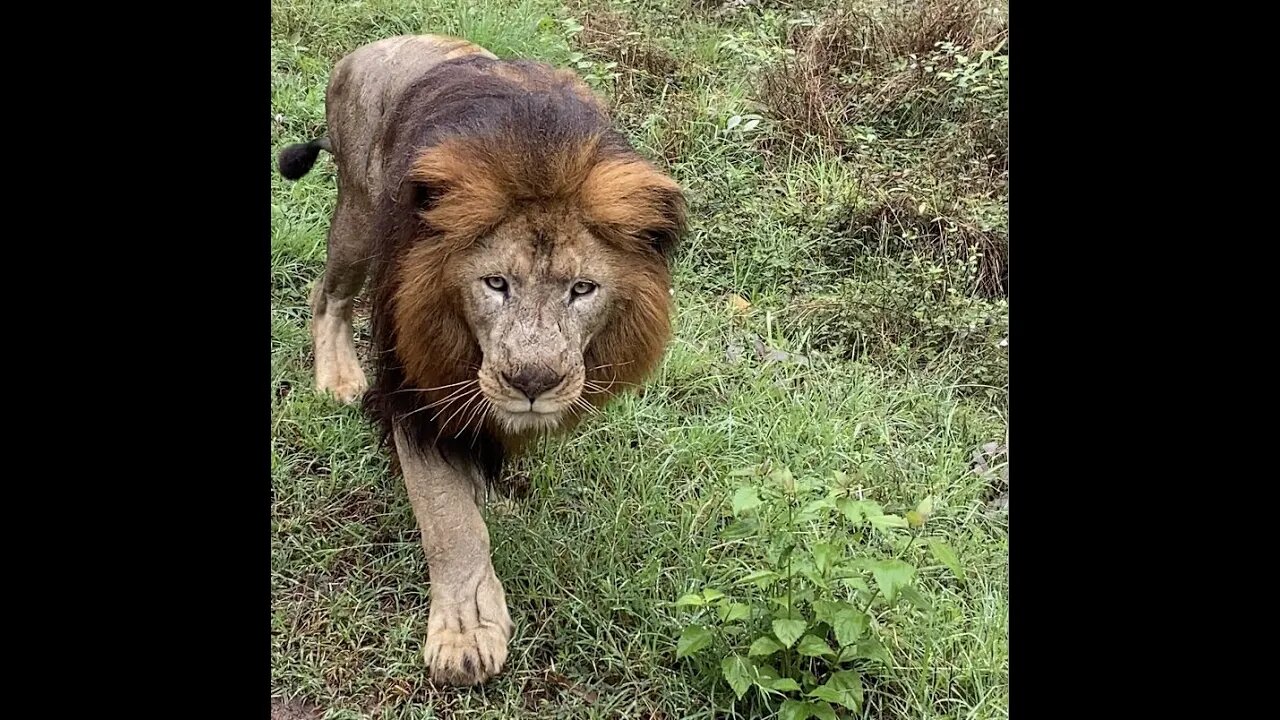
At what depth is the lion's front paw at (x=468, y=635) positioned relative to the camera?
3.05m

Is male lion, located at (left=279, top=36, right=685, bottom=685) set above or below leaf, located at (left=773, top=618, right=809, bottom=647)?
above

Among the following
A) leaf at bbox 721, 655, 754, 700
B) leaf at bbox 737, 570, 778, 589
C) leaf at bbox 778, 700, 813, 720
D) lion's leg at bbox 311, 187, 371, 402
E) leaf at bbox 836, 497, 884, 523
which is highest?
leaf at bbox 836, 497, 884, 523

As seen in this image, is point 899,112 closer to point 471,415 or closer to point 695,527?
point 695,527

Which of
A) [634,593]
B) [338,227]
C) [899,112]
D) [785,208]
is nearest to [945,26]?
[899,112]

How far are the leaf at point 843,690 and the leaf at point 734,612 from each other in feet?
0.81

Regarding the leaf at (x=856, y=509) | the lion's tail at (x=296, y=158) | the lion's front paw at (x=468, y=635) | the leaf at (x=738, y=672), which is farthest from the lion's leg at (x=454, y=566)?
the lion's tail at (x=296, y=158)

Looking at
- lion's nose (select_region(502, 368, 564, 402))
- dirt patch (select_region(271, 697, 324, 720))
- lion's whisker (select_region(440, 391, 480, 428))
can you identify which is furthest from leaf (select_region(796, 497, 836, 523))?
dirt patch (select_region(271, 697, 324, 720))

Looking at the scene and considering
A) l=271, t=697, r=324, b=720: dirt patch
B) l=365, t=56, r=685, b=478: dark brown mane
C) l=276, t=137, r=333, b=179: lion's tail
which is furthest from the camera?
l=276, t=137, r=333, b=179: lion's tail

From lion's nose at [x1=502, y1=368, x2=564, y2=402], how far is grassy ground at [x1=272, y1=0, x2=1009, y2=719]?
35.3 inches

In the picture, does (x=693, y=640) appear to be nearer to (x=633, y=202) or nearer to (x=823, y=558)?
(x=823, y=558)

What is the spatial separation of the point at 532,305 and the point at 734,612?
915mm

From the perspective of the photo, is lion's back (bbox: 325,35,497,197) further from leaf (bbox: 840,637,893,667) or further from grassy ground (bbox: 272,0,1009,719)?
leaf (bbox: 840,637,893,667)

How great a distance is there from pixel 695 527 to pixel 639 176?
1221 millimetres

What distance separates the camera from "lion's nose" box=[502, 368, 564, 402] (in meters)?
2.59
